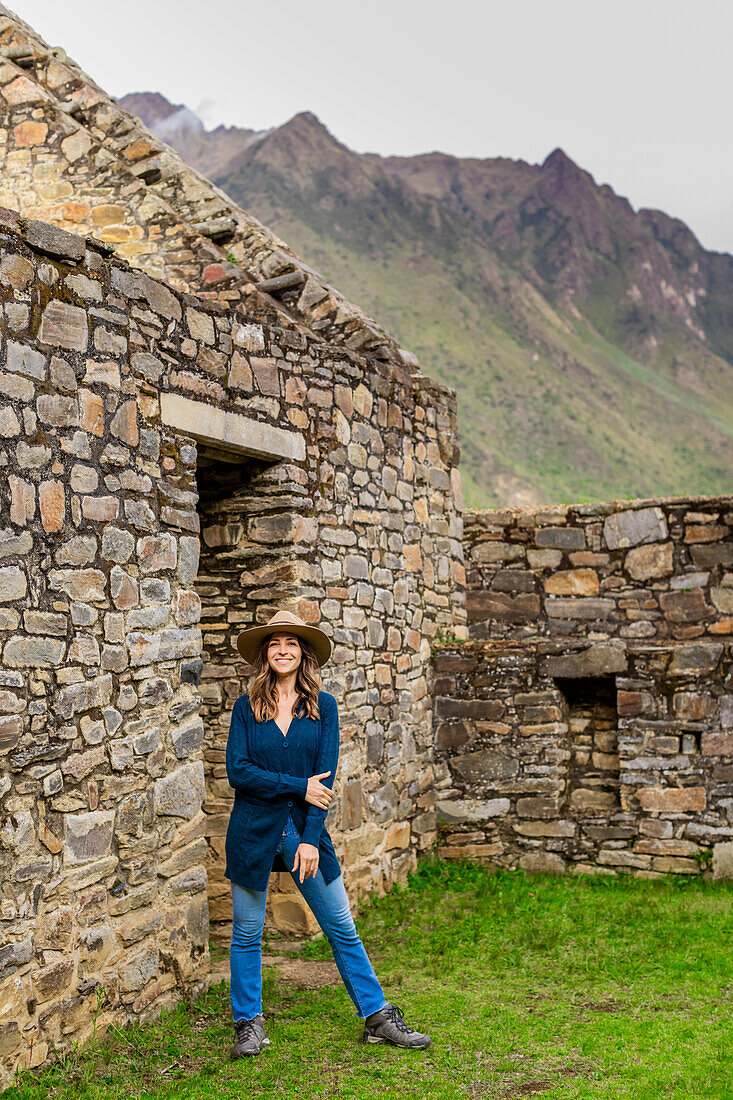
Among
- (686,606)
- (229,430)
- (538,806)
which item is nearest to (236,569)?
(229,430)

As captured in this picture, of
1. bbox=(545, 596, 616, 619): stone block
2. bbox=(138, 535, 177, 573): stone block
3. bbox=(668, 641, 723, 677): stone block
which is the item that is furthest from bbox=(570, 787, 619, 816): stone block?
bbox=(138, 535, 177, 573): stone block

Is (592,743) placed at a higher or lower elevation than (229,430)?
lower

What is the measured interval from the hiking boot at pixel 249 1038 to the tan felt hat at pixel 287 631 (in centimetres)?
144

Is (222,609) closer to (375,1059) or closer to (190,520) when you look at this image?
(190,520)

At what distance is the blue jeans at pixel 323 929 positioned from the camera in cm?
A: 402

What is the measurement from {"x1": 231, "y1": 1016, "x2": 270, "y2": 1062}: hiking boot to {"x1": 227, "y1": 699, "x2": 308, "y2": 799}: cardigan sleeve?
3.00 feet

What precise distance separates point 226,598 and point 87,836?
6.38 feet

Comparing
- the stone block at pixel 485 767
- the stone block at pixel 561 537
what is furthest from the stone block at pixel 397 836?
the stone block at pixel 561 537

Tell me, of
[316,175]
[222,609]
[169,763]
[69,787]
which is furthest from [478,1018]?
[316,175]

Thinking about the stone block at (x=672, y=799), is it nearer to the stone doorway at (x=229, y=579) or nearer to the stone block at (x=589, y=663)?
the stone block at (x=589, y=663)

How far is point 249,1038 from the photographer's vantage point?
3.97m

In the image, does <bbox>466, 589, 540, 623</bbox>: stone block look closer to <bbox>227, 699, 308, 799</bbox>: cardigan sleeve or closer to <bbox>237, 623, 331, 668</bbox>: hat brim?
<bbox>237, 623, 331, 668</bbox>: hat brim

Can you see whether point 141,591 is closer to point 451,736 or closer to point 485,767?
point 451,736

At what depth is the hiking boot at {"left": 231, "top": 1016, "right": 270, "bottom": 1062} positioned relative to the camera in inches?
154
